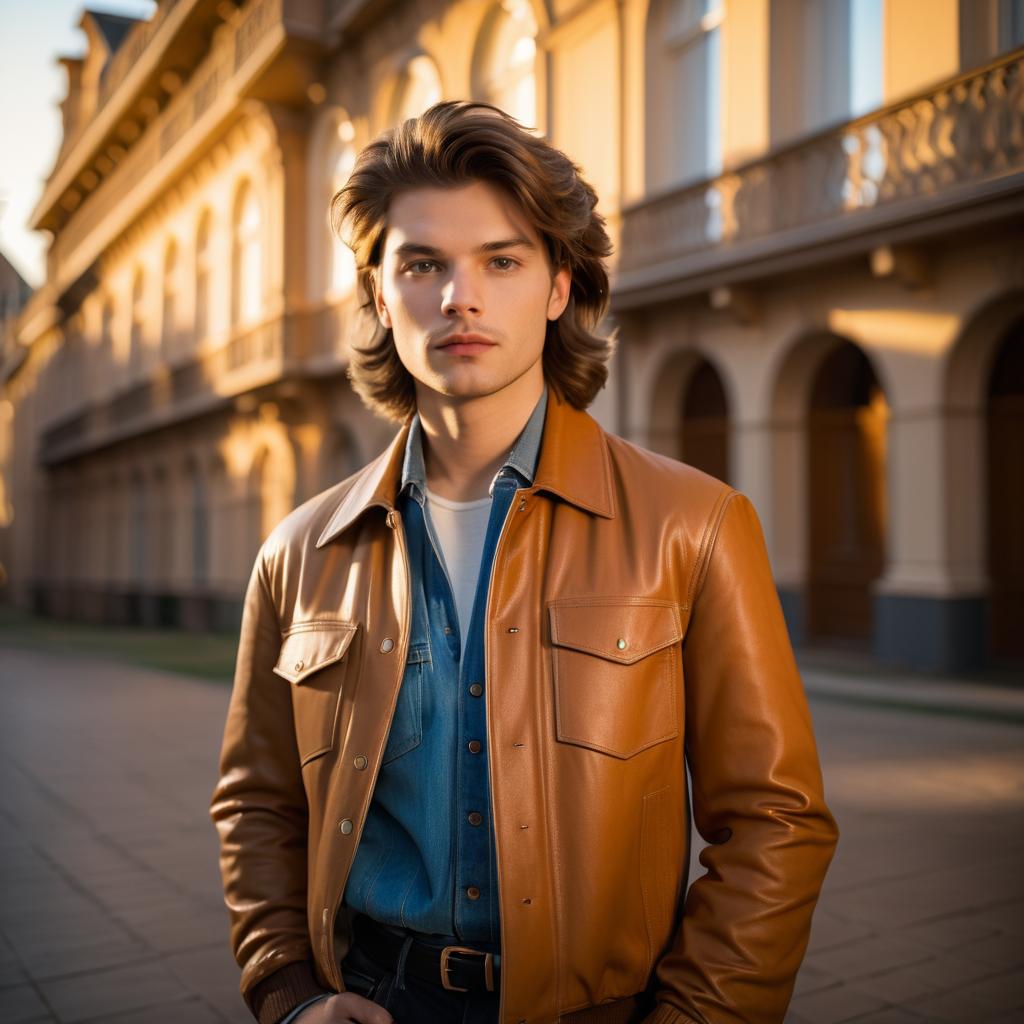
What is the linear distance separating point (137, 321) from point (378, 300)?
30.5 meters

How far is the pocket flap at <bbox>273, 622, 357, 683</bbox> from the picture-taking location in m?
1.81

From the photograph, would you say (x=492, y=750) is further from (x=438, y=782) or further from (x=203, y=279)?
(x=203, y=279)

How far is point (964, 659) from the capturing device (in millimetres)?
11336

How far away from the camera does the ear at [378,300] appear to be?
6.66 feet

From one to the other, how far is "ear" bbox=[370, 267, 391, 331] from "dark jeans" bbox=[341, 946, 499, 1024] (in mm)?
1072

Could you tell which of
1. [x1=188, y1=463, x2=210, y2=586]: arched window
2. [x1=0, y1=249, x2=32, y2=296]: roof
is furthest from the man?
[x1=0, y1=249, x2=32, y2=296]: roof

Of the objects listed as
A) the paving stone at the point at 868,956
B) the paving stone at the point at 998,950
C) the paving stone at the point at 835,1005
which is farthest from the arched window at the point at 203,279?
the paving stone at the point at 835,1005

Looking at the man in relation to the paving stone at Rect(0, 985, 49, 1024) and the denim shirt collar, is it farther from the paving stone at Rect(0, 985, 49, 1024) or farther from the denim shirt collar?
the paving stone at Rect(0, 985, 49, 1024)

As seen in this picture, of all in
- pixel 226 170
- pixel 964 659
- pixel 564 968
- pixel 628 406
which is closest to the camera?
pixel 564 968

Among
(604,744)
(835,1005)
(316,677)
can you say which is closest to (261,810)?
(316,677)

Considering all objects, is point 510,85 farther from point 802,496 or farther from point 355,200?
point 355,200

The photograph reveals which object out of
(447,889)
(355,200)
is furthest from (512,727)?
(355,200)

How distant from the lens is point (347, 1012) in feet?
5.58

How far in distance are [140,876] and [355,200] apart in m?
3.94
